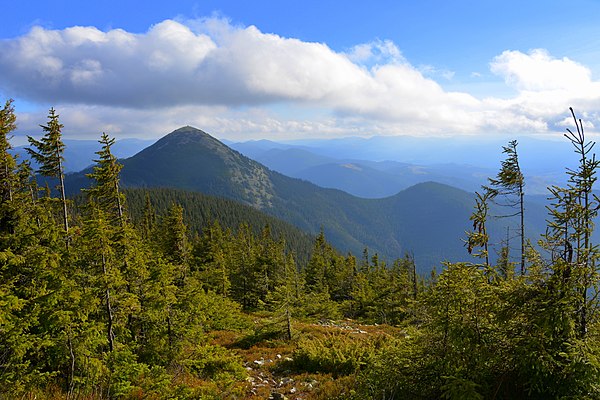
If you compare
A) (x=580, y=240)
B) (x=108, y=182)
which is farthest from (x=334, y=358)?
(x=108, y=182)

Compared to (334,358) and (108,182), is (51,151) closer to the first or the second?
(108,182)

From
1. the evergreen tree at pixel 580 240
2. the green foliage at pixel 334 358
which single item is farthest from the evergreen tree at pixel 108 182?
the evergreen tree at pixel 580 240

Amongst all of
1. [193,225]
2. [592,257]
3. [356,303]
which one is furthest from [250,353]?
[193,225]

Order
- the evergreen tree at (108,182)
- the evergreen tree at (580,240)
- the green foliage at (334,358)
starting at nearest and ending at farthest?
the evergreen tree at (580,240), the green foliage at (334,358), the evergreen tree at (108,182)

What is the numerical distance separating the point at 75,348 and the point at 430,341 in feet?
31.3

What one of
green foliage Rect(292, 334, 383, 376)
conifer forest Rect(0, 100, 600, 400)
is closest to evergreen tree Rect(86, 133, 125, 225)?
conifer forest Rect(0, 100, 600, 400)

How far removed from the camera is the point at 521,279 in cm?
750

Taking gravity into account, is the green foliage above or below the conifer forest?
below

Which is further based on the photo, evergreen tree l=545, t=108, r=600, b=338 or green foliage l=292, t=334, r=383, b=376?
green foliage l=292, t=334, r=383, b=376

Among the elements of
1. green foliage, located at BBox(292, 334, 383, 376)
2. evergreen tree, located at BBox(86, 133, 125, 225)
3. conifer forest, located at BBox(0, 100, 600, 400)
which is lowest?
green foliage, located at BBox(292, 334, 383, 376)

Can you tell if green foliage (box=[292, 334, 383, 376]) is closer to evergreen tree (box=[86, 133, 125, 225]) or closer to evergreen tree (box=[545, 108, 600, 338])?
evergreen tree (box=[545, 108, 600, 338])

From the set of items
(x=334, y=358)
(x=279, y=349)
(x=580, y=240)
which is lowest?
(x=279, y=349)

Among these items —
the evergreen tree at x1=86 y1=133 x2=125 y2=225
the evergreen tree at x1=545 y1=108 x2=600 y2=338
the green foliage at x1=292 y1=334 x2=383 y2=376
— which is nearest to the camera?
the evergreen tree at x1=545 y1=108 x2=600 y2=338

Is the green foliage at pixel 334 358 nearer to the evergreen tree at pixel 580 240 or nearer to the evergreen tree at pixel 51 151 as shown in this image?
the evergreen tree at pixel 580 240
